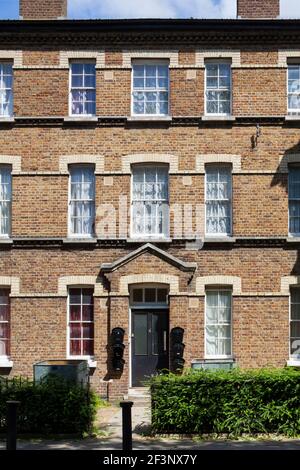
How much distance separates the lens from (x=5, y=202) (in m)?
22.5

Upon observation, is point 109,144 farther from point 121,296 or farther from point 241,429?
point 241,429

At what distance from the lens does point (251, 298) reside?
21.9 m

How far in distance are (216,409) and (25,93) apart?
39.6 ft

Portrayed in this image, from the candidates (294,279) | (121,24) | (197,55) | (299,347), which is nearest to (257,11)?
(197,55)

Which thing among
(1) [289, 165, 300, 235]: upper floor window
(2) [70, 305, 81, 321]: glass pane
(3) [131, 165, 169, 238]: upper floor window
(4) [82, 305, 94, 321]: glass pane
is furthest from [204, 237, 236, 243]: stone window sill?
(2) [70, 305, 81, 321]: glass pane

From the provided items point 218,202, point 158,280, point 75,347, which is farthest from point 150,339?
point 218,202

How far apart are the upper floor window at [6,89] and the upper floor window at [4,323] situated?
5.40 m

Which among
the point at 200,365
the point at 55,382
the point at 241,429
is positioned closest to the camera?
the point at 241,429

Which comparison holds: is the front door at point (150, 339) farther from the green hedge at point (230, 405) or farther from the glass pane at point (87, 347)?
the green hedge at point (230, 405)

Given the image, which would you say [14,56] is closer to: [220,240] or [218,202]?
[218,202]

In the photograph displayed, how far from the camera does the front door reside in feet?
72.3

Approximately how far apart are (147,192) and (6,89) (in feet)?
17.3

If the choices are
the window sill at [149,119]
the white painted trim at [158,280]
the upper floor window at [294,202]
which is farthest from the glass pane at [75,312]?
the upper floor window at [294,202]

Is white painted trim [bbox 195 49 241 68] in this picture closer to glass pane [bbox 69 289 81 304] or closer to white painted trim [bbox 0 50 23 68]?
white painted trim [bbox 0 50 23 68]
